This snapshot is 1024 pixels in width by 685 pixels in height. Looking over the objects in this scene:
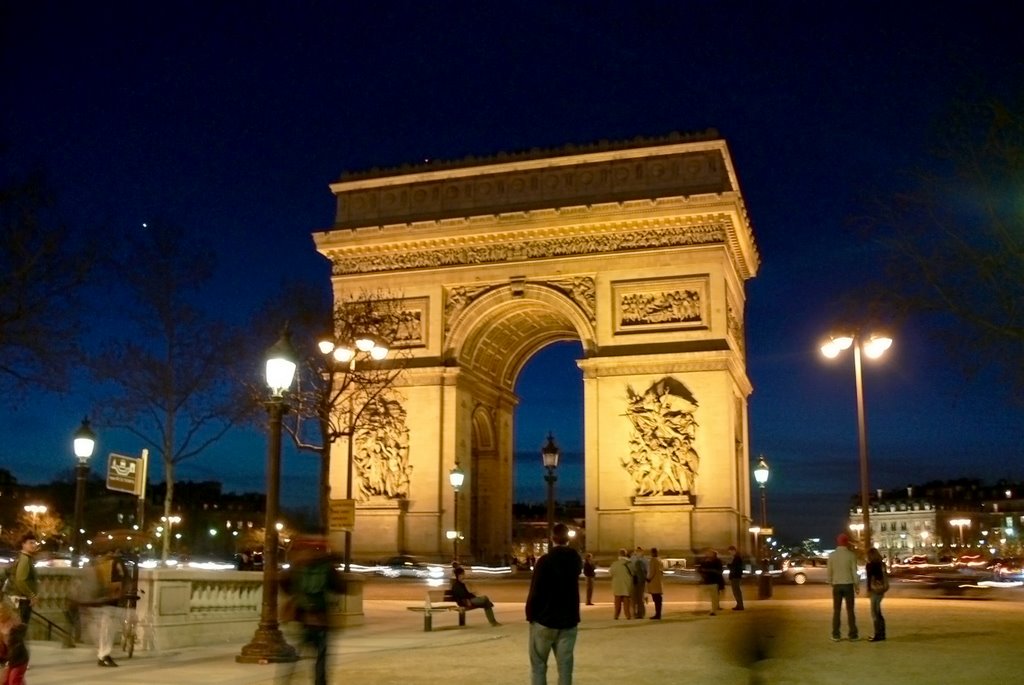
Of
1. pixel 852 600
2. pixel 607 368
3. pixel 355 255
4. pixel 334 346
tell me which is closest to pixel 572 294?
pixel 607 368

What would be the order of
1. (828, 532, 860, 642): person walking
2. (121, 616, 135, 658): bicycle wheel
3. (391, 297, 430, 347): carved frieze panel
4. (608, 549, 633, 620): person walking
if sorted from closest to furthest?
(121, 616, 135, 658): bicycle wheel < (828, 532, 860, 642): person walking < (608, 549, 633, 620): person walking < (391, 297, 430, 347): carved frieze panel

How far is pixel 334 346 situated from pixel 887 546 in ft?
569

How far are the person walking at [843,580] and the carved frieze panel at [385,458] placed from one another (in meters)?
25.6

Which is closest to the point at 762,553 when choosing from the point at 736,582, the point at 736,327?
the point at 736,327

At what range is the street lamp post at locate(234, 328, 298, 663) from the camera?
14.3 metres

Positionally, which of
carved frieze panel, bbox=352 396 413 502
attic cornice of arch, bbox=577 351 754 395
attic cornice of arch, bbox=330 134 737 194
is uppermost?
attic cornice of arch, bbox=330 134 737 194

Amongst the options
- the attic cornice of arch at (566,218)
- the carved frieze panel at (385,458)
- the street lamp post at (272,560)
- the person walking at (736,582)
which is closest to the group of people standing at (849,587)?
the person walking at (736,582)

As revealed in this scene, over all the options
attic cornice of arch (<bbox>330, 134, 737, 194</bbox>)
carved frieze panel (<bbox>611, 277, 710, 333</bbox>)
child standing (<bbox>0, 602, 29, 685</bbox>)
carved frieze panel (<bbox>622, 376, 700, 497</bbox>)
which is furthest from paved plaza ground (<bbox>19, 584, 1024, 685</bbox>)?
attic cornice of arch (<bbox>330, 134, 737, 194</bbox>)

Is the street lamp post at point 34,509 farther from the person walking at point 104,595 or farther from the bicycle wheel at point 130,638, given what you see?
the person walking at point 104,595

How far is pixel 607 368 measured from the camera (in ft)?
130

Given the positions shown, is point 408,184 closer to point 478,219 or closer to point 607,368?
point 478,219

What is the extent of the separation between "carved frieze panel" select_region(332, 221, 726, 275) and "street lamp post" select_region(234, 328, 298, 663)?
2637 centimetres

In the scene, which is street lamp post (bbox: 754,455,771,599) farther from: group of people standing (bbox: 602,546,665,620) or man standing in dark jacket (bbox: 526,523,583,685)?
man standing in dark jacket (bbox: 526,523,583,685)

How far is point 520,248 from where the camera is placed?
41.6m
